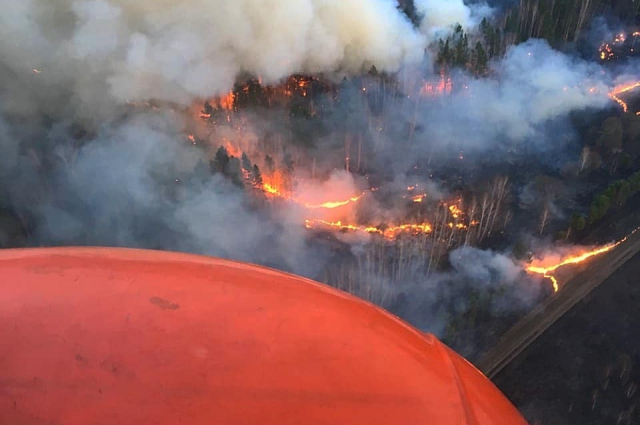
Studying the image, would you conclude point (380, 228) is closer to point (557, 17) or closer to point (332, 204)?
point (332, 204)

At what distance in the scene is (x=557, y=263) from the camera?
5.84 meters

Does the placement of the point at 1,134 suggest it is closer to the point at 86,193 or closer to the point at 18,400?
the point at 86,193

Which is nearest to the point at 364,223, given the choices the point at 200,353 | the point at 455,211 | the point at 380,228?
the point at 380,228

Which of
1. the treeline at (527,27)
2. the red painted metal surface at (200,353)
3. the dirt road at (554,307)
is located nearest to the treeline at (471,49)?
the treeline at (527,27)

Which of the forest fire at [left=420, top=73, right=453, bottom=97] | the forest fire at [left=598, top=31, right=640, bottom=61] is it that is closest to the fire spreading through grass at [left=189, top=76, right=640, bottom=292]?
the forest fire at [left=420, top=73, right=453, bottom=97]

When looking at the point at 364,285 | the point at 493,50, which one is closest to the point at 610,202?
the point at 364,285

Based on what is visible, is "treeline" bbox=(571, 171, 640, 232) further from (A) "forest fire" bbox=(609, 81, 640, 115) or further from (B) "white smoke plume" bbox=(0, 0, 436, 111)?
(B) "white smoke plume" bbox=(0, 0, 436, 111)

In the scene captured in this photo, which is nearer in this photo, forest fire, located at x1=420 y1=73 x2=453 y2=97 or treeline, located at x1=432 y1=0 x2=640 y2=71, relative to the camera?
forest fire, located at x1=420 y1=73 x2=453 y2=97

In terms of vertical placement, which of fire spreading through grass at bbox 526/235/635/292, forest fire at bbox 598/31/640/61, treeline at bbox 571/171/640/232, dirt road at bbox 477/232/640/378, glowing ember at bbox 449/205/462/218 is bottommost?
dirt road at bbox 477/232/640/378

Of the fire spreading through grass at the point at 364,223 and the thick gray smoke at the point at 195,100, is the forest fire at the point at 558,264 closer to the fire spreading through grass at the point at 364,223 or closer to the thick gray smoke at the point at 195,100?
the fire spreading through grass at the point at 364,223

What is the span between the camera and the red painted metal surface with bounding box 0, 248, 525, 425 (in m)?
0.91

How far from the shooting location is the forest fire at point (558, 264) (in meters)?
5.66

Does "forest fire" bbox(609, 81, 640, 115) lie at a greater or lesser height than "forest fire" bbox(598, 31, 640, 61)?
lesser

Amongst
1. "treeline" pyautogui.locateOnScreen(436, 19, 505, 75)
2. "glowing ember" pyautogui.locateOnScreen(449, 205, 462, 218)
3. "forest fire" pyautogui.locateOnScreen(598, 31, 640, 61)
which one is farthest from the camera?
"forest fire" pyautogui.locateOnScreen(598, 31, 640, 61)
